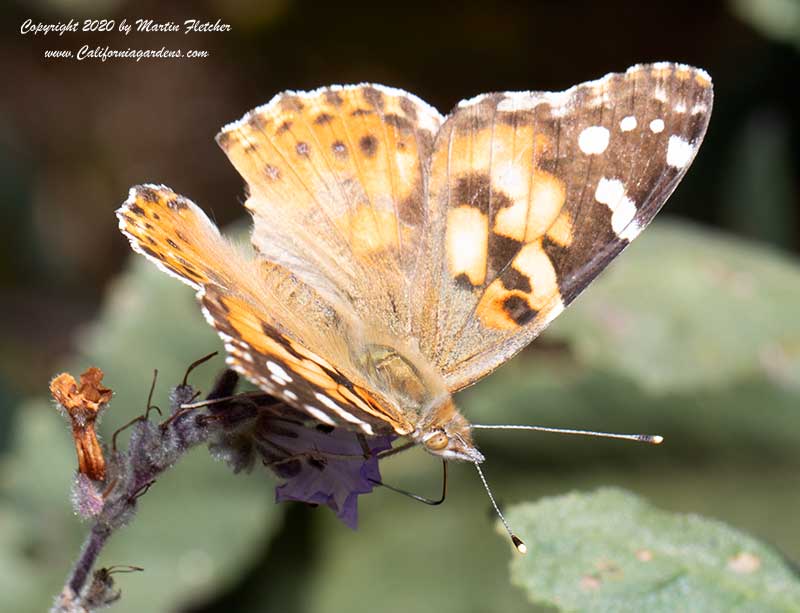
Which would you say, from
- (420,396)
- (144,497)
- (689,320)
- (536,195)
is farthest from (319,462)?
(689,320)

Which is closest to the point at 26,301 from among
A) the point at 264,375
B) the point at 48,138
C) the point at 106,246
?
the point at 106,246

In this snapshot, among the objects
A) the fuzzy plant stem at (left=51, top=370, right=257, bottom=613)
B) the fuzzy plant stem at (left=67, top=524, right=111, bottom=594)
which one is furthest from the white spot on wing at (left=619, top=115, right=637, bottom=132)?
the fuzzy plant stem at (left=67, top=524, right=111, bottom=594)

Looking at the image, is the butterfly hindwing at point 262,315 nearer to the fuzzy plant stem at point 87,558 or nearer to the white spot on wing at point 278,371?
the white spot on wing at point 278,371

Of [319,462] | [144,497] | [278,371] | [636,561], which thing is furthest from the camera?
[144,497]

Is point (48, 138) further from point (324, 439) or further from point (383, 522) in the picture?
point (324, 439)

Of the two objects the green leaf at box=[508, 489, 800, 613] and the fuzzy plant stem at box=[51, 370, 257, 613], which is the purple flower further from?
the green leaf at box=[508, 489, 800, 613]

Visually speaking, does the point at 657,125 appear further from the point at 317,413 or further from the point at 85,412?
the point at 85,412
